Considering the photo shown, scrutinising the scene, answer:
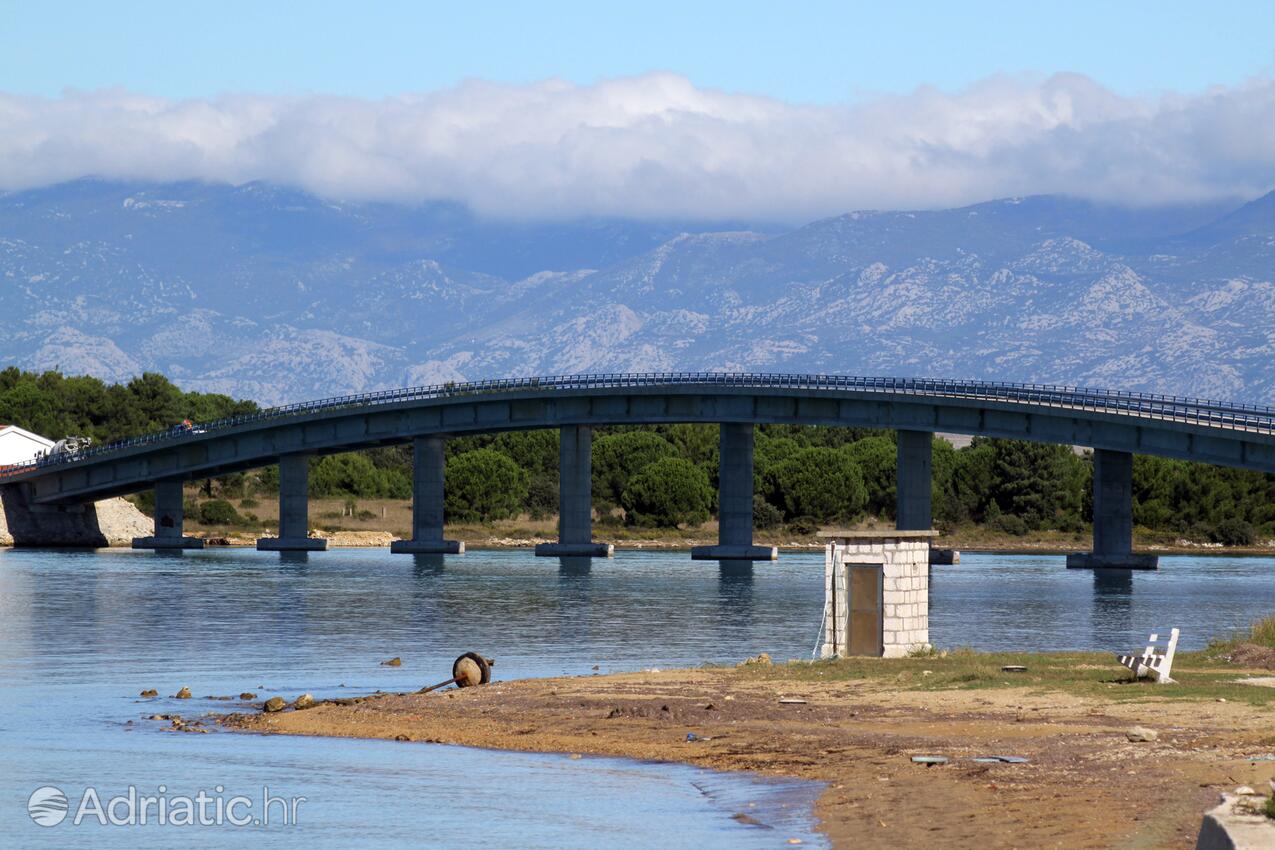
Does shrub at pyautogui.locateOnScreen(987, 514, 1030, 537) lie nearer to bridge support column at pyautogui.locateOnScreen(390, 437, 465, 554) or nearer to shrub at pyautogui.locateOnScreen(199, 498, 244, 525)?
bridge support column at pyautogui.locateOnScreen(390, 437, 465, 554)

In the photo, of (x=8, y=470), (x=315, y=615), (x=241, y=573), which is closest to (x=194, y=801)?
(x=315, y=615)

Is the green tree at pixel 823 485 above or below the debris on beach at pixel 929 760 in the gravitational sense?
above

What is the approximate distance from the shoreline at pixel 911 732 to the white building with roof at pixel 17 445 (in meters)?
116

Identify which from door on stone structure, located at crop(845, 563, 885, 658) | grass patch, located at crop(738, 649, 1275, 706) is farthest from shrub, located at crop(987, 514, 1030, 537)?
door on stone structure, located at crop(845, 563, 885, 658)

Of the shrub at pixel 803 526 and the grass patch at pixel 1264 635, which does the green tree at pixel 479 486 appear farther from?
the grass patch at pixel 1264 635

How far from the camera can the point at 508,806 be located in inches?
1165

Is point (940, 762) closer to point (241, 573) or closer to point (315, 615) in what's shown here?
point (315, 615)

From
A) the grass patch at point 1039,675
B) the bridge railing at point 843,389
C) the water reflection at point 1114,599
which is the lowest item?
the water reflection at point 1114,599

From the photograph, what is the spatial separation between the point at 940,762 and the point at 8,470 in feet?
422

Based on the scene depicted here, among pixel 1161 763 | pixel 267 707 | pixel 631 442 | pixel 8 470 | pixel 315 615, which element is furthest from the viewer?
pixel 631 442

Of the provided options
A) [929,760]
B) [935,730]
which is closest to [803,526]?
[935,730]

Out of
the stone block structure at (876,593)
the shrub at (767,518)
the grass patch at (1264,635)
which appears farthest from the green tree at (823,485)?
the stone block structure at (876,593)

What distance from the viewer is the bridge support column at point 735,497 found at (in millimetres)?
134125

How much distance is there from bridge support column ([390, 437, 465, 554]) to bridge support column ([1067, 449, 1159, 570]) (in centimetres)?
4675
